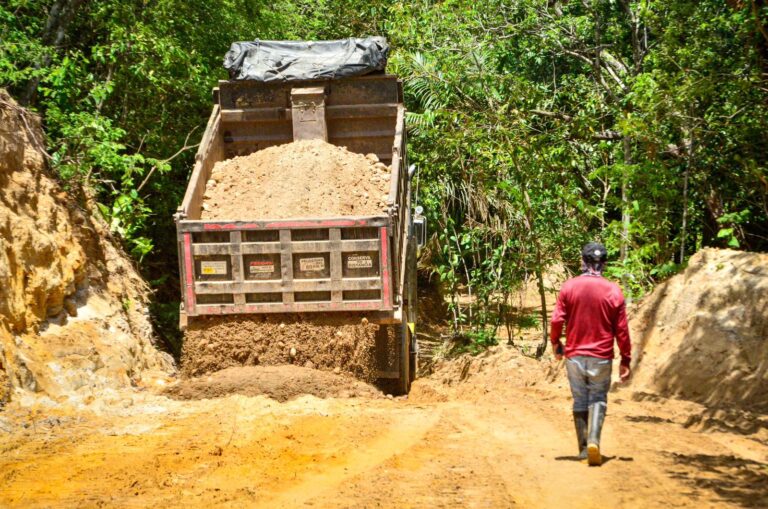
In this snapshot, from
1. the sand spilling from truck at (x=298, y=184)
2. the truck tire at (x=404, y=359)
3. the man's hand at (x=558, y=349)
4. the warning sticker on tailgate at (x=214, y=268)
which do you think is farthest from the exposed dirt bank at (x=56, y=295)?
the man's hand at (x=558, y=349)

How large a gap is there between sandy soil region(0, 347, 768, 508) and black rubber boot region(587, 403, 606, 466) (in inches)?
4.9

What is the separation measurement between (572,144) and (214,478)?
831 centimetres

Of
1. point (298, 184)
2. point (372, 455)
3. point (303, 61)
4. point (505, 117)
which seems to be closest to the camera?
point (372, 455)

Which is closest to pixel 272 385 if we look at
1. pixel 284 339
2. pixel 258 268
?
pixel 284 339

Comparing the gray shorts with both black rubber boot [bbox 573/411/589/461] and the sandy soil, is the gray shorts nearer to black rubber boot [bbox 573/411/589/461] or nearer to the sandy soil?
black rubber boot [bbox 573/411/589/461]

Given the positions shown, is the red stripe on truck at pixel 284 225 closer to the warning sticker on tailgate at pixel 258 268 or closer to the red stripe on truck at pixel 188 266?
the red stripe on truck at pixel 188 266

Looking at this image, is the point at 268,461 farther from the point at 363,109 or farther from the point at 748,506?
the point at 363,109

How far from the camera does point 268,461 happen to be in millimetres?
6016

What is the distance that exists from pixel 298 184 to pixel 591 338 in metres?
4.51

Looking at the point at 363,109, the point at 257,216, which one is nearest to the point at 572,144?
the point at 363,109

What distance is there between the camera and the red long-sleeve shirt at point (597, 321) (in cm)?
599

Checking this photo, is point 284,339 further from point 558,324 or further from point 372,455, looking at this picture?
point 558,324

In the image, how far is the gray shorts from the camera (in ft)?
19.6

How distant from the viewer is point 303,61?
10953mm
